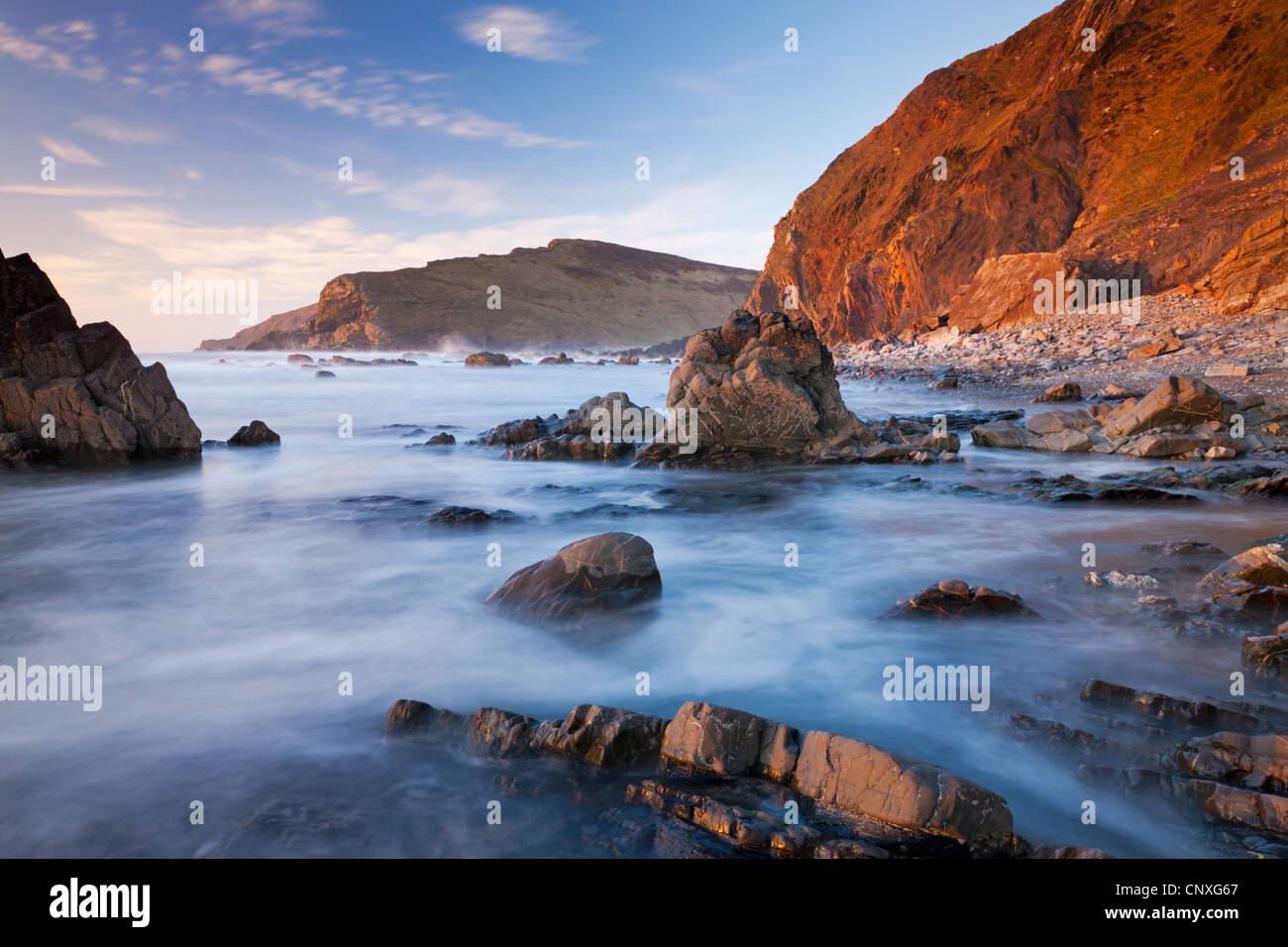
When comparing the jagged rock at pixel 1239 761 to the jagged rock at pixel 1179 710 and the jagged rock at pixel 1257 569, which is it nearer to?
the jagged rock at pixel 1179 710

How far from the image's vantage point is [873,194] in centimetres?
6059

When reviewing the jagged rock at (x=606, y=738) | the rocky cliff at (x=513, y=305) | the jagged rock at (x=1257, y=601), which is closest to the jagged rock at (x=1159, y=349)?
the jagged rock at (x=1257, y=601)

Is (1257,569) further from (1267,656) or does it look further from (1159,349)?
(1159,349)

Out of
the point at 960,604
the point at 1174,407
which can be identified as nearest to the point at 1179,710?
the point at 960,604

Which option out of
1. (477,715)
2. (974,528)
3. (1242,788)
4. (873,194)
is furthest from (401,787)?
(873,194)

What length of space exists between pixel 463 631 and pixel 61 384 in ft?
34.2

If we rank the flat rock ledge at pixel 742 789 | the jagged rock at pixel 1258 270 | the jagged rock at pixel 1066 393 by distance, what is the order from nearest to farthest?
the flat rock ledge at pixel 742 789
the jagged rock at pixel 1066 393
the jagged rock at pixel 1258 270

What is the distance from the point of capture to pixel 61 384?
11977mm

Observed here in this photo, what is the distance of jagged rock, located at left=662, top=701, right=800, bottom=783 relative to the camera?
11.1ft

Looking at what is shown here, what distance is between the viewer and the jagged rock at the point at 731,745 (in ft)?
11.1

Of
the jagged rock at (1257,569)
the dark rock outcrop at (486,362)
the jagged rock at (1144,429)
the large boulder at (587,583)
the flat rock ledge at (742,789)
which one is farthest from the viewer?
the dark rock outcrop at (486,362)

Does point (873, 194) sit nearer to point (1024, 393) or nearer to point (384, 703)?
point (1024, 393)

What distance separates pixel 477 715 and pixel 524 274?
413 feet

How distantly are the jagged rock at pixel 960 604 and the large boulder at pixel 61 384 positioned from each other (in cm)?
1272
